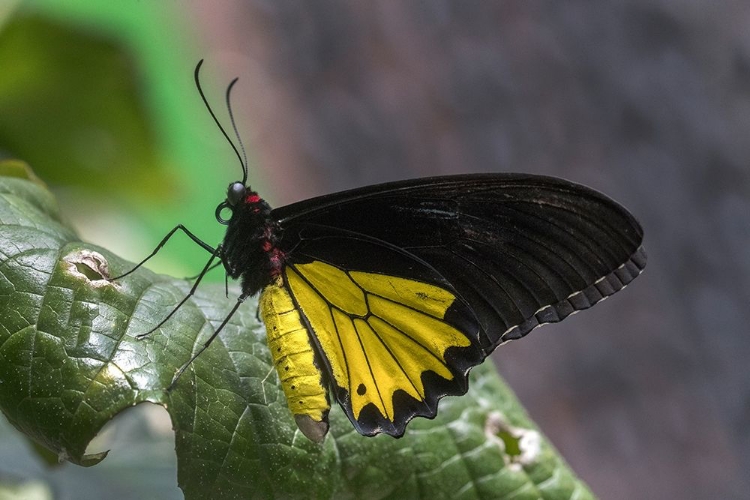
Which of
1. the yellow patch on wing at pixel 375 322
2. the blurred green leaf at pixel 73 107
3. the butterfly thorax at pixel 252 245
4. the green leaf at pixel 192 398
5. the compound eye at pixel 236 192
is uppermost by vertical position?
the blurred green leaf at pixel 73 107

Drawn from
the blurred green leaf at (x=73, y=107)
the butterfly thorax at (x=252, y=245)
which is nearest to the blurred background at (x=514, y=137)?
the blurred green leaf at (x=73, y=107)

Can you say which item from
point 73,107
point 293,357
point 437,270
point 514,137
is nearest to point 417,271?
point 437,270

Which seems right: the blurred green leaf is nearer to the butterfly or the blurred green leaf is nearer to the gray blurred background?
the butterfly

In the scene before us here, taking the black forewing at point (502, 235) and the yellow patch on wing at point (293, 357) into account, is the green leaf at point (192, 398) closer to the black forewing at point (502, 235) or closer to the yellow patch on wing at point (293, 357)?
the yellow patch on wing at point (293, 357)

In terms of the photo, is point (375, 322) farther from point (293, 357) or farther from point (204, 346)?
point (204, 346)

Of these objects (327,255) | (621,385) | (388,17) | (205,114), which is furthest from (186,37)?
(327,255)

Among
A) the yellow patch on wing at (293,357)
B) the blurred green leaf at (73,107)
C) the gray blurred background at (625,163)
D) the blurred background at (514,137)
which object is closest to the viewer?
the yellow patch on wing at (293,357)

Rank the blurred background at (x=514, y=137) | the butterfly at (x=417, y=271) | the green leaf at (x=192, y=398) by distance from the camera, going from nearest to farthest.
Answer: the green leaf at (x=192, y=398) < the butterfly at (x=417, y=271) < the blurred background at (x=514, y=137)
